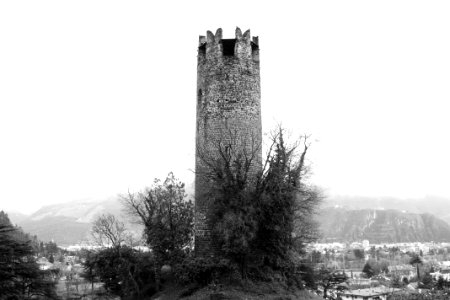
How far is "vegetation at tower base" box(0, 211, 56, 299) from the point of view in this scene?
21156 mm

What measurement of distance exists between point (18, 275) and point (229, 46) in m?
15.0

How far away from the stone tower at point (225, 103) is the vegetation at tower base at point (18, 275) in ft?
24.4

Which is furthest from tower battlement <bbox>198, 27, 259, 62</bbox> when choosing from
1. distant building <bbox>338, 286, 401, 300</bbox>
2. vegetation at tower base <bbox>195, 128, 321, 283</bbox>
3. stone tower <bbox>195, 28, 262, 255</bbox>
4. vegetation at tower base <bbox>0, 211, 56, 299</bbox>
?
distant building <bbox>338, 286, 401, 300</bbox>

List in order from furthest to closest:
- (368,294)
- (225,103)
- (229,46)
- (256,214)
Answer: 1. (368,294)
2. (229,46)
3. (225,103)
4. (256,214)

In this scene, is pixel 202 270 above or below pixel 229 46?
below

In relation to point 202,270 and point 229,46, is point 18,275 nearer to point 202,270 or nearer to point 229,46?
point 202,270

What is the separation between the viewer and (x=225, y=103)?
24938mm

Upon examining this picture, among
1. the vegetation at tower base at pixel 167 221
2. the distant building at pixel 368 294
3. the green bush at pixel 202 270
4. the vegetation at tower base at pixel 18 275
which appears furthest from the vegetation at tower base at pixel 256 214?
the distant building at pixel 368 294

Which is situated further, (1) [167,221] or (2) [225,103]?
(1) [167,221]

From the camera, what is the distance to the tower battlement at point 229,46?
25.5m

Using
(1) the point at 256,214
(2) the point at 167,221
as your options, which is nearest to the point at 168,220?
(2) the point at 167,221

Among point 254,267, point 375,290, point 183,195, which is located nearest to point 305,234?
point 254,267

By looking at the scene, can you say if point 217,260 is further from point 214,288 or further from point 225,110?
point 225,110

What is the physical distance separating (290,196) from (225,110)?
572 cm
